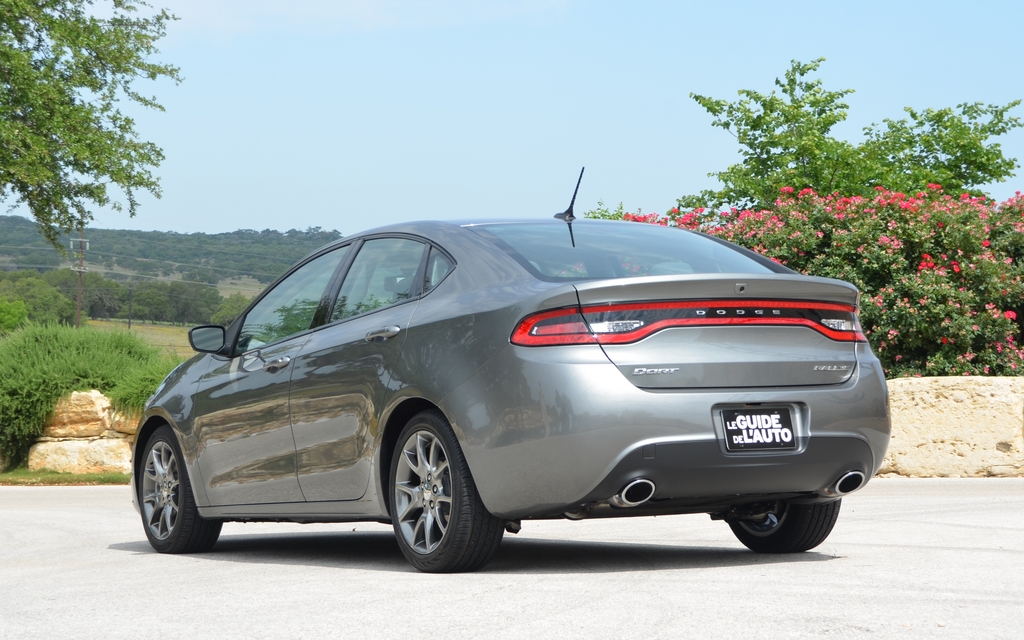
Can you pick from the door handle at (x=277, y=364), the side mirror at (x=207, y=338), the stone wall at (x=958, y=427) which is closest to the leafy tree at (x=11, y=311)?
the stone wall at (x=958, y=427)

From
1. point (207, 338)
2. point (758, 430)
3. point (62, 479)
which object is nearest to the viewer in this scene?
point (758, 430)

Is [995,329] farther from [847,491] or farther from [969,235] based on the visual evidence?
[847,491]

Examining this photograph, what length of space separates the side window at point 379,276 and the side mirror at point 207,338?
3.64 feet

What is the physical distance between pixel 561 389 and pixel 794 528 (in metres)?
1.86

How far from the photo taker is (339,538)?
8.51m

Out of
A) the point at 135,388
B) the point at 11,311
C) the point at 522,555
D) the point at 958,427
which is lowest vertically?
the point at 11,311

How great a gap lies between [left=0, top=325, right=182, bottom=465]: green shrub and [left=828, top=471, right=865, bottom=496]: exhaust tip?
1468 centimetres

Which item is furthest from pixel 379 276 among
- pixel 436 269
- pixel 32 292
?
pixel 32 292

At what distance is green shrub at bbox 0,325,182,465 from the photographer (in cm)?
1891

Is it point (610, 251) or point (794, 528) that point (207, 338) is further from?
point (794, 528)

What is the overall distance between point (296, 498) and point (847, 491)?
2666mm

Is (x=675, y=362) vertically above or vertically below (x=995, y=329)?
above

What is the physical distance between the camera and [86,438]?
62.3 feet

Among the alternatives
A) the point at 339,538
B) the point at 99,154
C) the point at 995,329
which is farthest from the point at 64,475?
the point at 995,329
